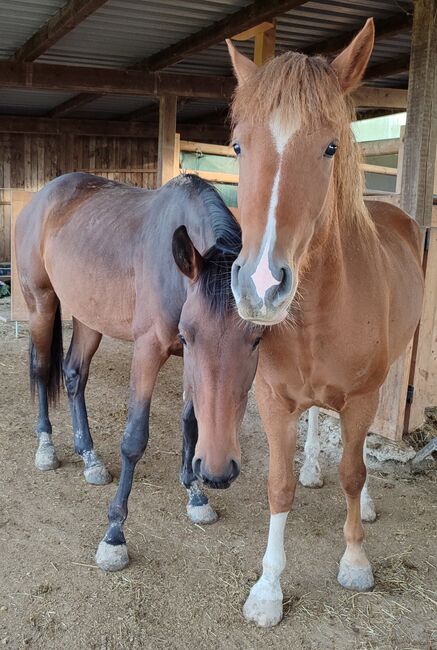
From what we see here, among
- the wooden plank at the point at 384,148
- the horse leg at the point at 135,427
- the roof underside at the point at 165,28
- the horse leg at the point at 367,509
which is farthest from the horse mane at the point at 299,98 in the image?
the wooden plank at the point at 384,148

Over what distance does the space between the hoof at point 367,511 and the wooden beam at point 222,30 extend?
11.3ft

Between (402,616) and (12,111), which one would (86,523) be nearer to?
(402,616)

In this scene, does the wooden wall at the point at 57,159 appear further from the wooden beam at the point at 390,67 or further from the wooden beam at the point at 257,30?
the wooden beam at the point at 257,30

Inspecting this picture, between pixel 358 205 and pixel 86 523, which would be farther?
pixel 86 523

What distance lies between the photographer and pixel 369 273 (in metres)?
2.12

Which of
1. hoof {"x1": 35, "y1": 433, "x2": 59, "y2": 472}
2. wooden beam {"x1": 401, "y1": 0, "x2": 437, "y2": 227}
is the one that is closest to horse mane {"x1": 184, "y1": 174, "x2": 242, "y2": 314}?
wooden beam {"x1": 401, "y1": 0, "x2": 437, "y2": 227}

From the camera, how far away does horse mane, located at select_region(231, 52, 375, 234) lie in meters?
1.53

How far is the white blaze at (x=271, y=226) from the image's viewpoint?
1.37 metres

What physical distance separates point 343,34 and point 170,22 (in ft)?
5.53

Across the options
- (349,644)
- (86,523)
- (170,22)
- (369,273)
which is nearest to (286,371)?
(369,273)

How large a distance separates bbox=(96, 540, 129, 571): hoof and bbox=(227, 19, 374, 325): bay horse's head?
1.53m

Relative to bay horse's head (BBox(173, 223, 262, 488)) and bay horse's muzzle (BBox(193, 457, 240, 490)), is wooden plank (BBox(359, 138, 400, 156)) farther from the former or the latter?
bay horse's muzzle (BBox(193, 457, 240, 490))

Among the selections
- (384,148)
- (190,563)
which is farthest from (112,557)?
(384,148)

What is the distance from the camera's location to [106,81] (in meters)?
6.27
